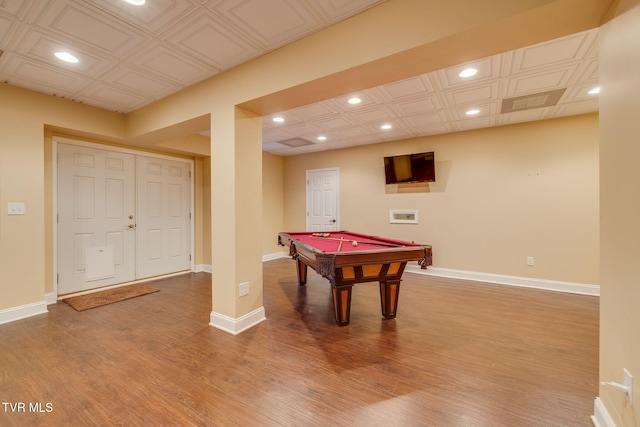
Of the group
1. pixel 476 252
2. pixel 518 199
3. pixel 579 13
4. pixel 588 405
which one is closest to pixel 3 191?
pixel 579 13

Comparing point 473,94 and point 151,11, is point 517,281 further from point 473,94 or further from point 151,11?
point 151,11

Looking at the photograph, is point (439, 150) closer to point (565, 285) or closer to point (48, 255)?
point (565, 285)

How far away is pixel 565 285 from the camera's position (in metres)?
3.76

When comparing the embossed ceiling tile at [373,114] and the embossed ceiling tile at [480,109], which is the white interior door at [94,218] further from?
the embossed ceiling tile at [480,109]

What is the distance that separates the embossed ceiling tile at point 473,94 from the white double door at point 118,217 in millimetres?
4536

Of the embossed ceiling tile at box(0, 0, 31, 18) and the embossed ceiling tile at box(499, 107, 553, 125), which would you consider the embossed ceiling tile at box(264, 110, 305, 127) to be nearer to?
the embossed ceiling tile at box(0, 0, 31, 18)

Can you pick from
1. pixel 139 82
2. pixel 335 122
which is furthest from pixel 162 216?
pixel 335 122

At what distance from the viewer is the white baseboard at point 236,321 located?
2494 mm

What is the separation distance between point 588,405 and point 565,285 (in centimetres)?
292

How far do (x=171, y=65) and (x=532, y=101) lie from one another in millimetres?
4070

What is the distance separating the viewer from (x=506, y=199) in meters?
4.16

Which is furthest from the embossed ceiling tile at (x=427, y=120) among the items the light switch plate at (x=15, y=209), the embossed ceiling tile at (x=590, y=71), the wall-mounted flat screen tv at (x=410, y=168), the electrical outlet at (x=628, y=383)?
the light switch plate at (x=15, y=209)

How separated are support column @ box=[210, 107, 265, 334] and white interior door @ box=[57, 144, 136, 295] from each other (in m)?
2.41

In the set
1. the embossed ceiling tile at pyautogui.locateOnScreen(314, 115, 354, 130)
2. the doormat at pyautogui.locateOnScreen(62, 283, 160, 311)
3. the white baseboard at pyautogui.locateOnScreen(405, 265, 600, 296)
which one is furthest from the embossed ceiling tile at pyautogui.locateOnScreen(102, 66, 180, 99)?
the white baseboard at pyautogui.locateOnScreen(405, 265, 600, 296)
